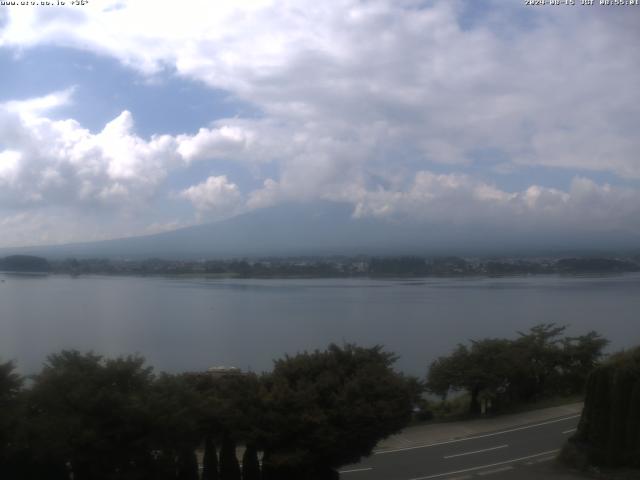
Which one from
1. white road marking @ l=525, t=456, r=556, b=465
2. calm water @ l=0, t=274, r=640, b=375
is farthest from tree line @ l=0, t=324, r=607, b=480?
calm water @ l=0, t=274, r=640, b=375

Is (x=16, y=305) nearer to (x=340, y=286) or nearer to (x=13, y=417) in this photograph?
(x=340, y=286)

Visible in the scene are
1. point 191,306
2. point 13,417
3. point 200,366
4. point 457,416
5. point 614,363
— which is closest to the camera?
point 13,417

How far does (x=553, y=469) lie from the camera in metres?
8.77

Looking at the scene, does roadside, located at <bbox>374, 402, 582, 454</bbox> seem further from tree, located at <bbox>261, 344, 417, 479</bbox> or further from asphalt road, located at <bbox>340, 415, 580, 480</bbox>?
tree, located at <bbox>261, 344, 417, 479</bbox>

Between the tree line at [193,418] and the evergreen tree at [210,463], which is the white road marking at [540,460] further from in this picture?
the evergreen tree at [210,463]

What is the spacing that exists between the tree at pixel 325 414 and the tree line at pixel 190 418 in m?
0.01

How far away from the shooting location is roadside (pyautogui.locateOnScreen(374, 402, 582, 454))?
11.6 metres

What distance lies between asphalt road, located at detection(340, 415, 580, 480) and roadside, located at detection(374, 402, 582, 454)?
273 millimetres

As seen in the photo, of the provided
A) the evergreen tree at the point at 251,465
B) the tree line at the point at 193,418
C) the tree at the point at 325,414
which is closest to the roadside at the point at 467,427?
the tree line at the point at 193,418

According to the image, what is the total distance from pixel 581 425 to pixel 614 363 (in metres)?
0.93

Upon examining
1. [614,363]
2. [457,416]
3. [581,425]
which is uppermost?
[614,363]

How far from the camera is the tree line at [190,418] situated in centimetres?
681

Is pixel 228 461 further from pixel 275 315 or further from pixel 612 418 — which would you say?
pixel 275 315

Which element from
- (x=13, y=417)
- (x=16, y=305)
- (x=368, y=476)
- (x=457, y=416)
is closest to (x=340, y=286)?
(x=16, y=305)
